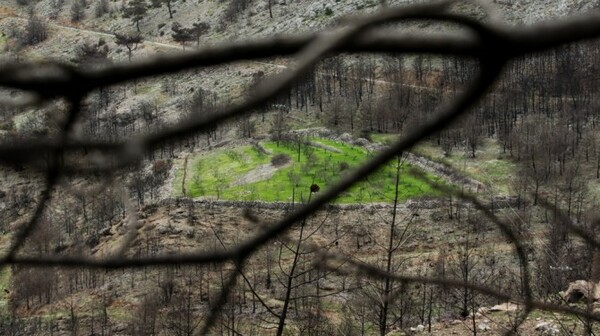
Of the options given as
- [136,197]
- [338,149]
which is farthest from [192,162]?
[338,149]

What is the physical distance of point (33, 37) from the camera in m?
51.9

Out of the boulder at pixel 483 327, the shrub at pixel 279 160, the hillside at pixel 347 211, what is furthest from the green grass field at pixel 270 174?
the boulder at pixel 483 327

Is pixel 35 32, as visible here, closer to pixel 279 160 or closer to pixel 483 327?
pixel 279 160

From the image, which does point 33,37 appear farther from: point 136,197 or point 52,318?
point 52,318

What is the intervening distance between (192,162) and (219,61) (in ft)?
109

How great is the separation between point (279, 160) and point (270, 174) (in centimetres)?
111

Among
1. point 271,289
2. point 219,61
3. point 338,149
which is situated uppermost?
point 219,61

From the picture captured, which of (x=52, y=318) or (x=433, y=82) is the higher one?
(x=433, y=82)

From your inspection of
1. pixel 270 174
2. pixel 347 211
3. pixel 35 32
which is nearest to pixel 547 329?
pixel 347 211

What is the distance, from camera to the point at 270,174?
103 ft

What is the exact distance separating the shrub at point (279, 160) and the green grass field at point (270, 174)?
0.74ft

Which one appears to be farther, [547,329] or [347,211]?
[347,211]

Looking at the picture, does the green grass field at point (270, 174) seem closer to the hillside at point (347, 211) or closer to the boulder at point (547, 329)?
the hillside at point (347, 211)

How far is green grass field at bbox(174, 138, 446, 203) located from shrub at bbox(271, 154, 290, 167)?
0.23 meters
